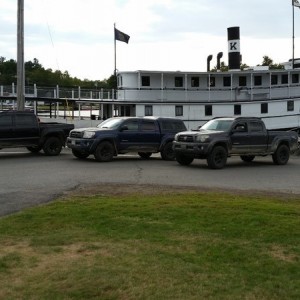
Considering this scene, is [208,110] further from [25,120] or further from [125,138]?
[25,120]

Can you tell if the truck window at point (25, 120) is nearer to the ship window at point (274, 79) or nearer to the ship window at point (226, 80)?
the ship window at point (226, 80)

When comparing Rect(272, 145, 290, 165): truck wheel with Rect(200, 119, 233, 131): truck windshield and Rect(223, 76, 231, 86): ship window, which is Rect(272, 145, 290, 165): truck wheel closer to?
Rect(200, 119, 233, 131): truck windshield

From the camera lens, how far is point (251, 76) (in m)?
38.2

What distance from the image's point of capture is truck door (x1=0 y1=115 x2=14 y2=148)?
18.9m

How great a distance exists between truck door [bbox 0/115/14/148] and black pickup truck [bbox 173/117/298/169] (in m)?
6.21

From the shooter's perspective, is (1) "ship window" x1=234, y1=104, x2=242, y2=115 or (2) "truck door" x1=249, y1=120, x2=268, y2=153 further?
(1) "ship window" x1=234, y1=104, x2=242, y2=115

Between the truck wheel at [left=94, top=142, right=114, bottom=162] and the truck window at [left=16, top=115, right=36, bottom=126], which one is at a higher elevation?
the truck window at [left=16, top=115, right=36, bottom=126]

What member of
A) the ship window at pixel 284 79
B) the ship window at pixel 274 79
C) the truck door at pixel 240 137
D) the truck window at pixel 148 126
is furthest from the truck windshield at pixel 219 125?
the ship window at pixel 284 79

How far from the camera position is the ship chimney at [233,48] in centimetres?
4253

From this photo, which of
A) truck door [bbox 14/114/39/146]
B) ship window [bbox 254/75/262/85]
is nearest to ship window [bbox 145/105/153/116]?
ship window [bbox 254/75/262/85]

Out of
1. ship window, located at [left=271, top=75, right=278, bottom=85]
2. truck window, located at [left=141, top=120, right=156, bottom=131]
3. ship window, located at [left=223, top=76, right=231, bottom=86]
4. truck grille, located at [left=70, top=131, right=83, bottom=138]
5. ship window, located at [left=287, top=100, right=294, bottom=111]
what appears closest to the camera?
truck grille, located at [left=70, top=131, right=83, bottom=138]

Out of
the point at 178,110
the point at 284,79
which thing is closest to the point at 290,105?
the point at 284,79

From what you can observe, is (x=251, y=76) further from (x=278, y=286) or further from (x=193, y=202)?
(x=278, y=286)

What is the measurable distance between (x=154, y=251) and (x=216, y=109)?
31.6 meters
